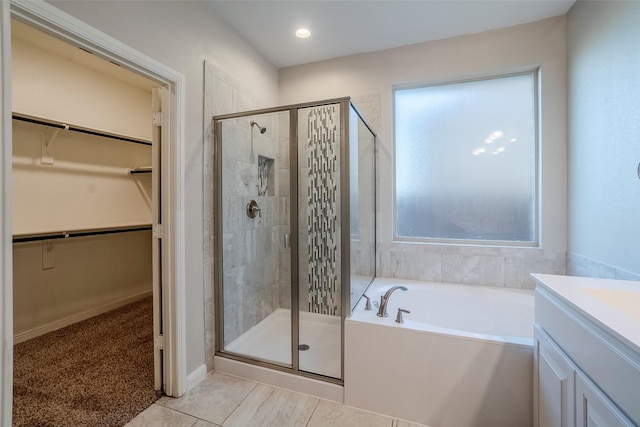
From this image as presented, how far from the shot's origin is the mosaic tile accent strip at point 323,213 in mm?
2010

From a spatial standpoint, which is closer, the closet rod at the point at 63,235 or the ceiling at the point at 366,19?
the ceiling at the point at 366,19

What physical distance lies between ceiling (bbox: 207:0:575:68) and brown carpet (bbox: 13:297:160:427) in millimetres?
2704

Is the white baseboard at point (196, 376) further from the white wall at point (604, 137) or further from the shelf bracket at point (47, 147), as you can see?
the white wall at point (604, 137)

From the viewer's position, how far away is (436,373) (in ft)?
5.08

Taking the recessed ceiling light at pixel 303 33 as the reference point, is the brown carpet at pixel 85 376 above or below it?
below

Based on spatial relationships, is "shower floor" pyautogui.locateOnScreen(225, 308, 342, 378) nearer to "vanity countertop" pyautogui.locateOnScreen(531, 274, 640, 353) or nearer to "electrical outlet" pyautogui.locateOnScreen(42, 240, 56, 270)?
"vanity countertop" pyautogui.locateOnScreen(531, 274, 640, 353)

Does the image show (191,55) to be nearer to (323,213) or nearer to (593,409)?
(323,213)

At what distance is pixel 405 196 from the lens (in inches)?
106

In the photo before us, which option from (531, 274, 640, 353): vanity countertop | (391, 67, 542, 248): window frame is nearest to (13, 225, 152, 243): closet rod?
(391, 67, 542, 248): window frame

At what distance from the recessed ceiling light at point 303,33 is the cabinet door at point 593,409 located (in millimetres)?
2697

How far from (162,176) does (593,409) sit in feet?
7.35

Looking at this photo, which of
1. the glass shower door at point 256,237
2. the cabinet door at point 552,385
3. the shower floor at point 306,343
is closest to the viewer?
the cabinet door at point 552,385

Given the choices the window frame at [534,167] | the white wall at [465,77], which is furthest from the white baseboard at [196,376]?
the window frame at [534,167]

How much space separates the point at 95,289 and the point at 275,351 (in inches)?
89.1
